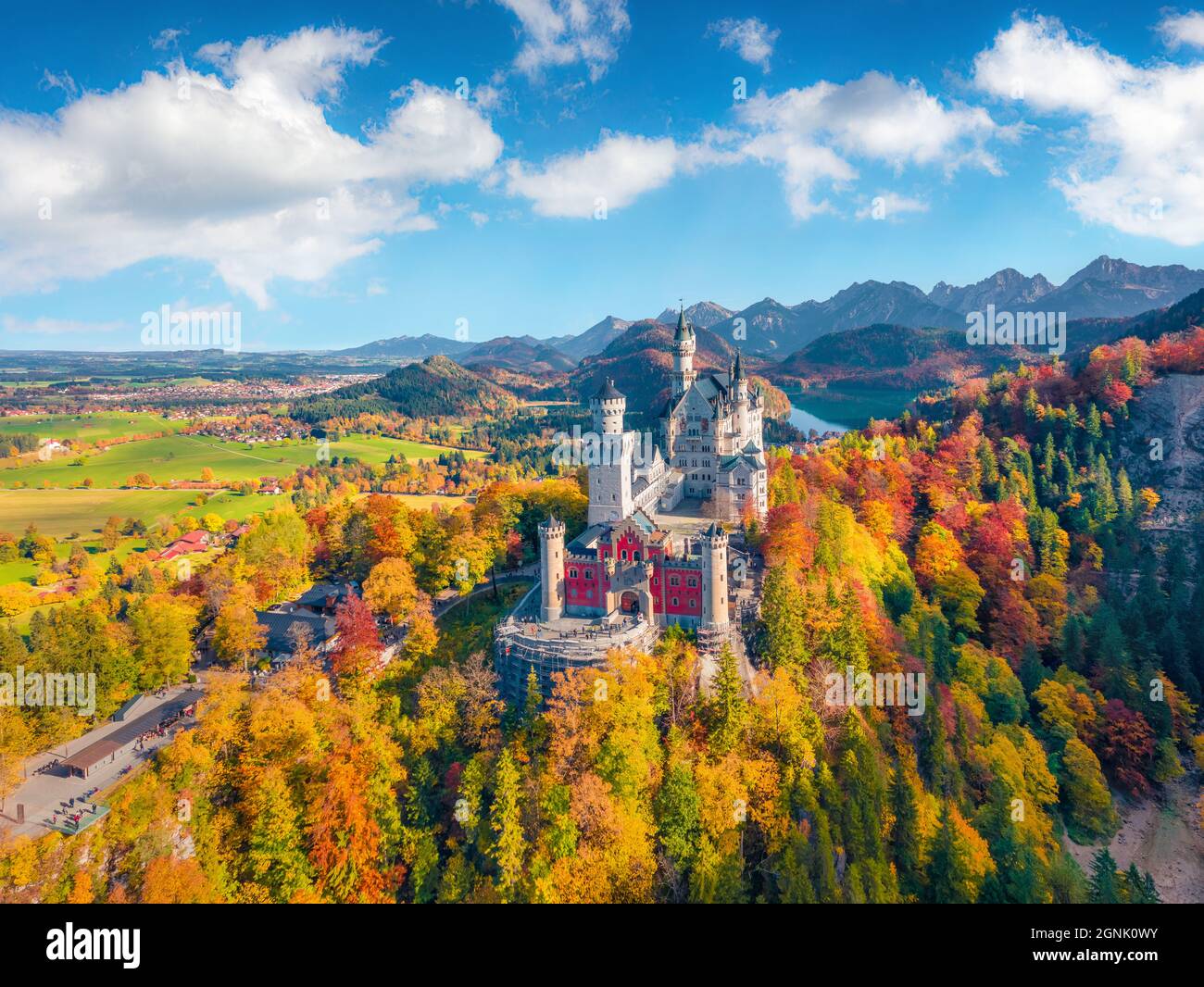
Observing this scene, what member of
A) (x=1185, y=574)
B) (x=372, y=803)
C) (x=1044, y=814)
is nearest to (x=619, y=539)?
(x=372, y=803)

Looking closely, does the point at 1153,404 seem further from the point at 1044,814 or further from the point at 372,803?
A: the point at 372,803

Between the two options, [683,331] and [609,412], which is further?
[683,331]

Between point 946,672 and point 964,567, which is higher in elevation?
point 964,567

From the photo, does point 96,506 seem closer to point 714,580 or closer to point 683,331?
point 683,331

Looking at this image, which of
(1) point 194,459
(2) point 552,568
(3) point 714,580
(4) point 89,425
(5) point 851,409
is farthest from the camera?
(5) point 851,409

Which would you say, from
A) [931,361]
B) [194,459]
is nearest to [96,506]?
[194,459]

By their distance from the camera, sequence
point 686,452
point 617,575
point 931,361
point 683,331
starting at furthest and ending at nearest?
1. point 931,361
2. point 683,331
3. point 686,452
4. point 617,575
